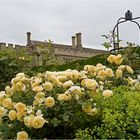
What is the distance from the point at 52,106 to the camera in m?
3.89

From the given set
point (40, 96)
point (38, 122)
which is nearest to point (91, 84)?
point (40, 96)

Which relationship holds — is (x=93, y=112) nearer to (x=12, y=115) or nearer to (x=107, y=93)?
(x=107, y=93)

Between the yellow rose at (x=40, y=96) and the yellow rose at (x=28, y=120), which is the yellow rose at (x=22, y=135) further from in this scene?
the yellow rose at (x=40, y=96)

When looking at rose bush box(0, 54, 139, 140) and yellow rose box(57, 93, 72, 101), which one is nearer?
rose bush box(0, 54, 139, 140)

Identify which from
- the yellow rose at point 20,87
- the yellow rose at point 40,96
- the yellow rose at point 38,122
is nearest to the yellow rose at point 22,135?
the yellow rose at point 38,122

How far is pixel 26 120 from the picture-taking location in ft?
12.3

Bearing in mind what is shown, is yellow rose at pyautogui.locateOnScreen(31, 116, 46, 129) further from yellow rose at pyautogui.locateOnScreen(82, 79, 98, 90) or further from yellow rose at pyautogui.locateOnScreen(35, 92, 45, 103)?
yellow rose at pyautogui.locateOnScreen(82, 79, 98, 90)

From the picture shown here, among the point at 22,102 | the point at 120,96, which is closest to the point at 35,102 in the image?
the point at 22,102

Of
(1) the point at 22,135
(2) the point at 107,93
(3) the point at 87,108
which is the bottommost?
(1) the point at 22,135

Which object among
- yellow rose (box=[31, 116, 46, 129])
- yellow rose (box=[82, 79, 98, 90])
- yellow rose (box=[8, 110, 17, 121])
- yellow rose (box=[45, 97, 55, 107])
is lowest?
yellow rose (box=[31, 116, 46, 129])

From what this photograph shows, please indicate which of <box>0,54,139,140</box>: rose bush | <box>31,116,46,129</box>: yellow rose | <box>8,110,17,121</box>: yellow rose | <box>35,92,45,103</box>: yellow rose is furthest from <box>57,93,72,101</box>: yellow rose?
<box>8,110,17,121</box>: yellow rose

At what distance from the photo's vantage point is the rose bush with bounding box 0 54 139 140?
12.4 feet

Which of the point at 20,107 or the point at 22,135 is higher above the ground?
the point at 20,107

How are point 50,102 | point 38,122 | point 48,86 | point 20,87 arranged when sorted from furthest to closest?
point 20,87
point 48,86
point 50,102
point 38,122
